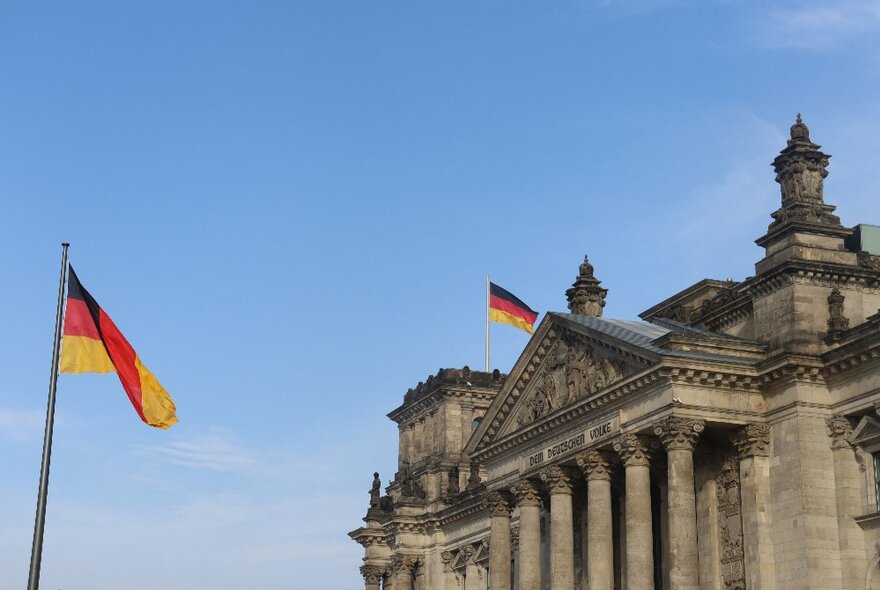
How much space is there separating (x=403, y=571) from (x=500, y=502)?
18.3 m

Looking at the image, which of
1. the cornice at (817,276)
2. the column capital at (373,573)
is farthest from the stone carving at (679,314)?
the column capital at (373,573)

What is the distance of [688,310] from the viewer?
Result: 5706 cm

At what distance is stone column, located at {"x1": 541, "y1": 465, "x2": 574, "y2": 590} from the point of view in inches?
2085

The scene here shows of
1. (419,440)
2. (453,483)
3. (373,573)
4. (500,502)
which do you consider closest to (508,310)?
(453,483)

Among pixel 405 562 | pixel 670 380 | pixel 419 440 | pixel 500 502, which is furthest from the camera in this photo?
pixel 419 440

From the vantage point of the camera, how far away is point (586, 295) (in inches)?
2467

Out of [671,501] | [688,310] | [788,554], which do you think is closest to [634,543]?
[671,501]

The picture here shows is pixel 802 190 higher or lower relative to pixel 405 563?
higher

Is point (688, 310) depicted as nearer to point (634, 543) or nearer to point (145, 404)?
point (634, 543)

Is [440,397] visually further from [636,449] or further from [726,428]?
[726,428]

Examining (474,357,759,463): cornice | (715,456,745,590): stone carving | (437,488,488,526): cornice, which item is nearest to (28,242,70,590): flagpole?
(474,357,759,463): cornice

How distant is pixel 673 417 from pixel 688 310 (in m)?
11.6

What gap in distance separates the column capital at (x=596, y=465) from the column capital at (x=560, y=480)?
2.59 metres

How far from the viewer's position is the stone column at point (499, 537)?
59.4 metres
